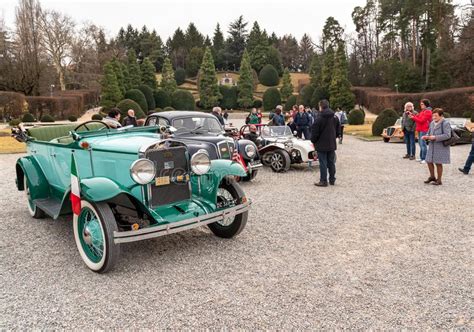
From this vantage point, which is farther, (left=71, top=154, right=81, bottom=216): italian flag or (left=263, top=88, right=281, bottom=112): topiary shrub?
(left=263, top=88, right=281, bottom=112): topiary shrub

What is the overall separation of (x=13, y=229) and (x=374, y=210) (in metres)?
5.67

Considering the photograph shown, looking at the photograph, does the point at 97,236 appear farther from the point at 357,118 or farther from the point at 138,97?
the point at 138,97

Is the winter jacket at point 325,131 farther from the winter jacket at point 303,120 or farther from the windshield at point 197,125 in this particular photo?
the winter jacket at point 303,120

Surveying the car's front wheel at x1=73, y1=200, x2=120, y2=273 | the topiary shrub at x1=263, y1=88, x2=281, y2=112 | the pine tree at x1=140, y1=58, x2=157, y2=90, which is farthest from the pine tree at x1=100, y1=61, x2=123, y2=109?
the car's front wheel at x1=73, y1=200, x2=120, y2=273

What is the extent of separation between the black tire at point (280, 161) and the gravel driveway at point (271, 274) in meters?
3.48

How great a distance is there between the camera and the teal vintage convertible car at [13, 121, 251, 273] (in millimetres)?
3949

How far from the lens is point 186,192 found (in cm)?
461

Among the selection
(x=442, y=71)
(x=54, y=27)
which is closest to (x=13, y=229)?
(x=442, y=71)

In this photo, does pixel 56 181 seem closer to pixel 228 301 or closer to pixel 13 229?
pixel 13 229

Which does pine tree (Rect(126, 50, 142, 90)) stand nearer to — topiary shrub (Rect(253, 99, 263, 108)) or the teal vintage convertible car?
topiary shrub (Rect(253, 99, 263, 108))

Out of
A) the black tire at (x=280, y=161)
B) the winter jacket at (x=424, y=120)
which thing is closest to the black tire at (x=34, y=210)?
the black tire at (x=280, y=161)

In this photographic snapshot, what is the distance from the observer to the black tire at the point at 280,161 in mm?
10180

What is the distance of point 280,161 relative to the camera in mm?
10305

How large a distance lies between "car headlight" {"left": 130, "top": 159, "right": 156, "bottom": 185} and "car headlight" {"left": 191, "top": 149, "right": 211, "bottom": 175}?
1.92ft
